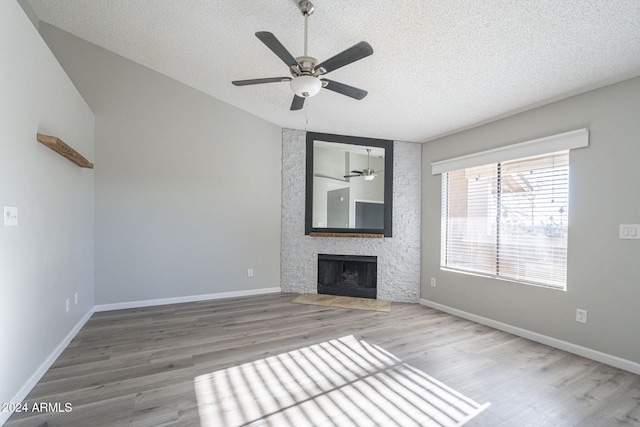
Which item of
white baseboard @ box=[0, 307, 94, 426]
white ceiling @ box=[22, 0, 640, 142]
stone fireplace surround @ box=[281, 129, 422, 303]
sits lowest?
white baseboard @ box=[0, 307, 94, 426]

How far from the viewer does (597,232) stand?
8.68 ft

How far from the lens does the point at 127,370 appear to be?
7.54 feet

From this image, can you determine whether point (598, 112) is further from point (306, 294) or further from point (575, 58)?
point (306, 294)

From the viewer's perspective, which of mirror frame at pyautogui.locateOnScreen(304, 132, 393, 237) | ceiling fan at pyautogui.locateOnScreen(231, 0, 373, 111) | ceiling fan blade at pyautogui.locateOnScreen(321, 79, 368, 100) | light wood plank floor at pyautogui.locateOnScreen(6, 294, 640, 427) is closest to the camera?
light wood plank floor at pyautogui.locateOnScreen(6, 294, 640, 427)

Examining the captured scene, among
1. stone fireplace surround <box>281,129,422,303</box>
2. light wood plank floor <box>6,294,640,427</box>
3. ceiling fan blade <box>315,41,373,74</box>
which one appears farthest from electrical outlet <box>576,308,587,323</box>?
ceiling fan blade <box>315,41,373,74</box>

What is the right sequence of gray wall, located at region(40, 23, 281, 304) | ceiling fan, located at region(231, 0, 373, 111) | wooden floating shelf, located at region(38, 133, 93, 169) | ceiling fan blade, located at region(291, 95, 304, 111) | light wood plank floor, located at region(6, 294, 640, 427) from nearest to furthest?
light wood plank floor, located at region(6, 294, 640, 427), ceiling fan, located at region(231, 0, 373, 111), wooden floating shelf, located at region(38, 133, 93, 169), ceiling fan blade, located at region(291, 95, 304, 111), gray wall, located at region(40, 23, 281, 304)

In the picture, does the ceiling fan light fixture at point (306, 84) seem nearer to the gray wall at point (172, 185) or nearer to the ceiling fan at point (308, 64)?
the ceiling fan at point (308, 64)

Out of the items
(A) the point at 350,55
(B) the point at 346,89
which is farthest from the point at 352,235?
(A) the point at 350,55

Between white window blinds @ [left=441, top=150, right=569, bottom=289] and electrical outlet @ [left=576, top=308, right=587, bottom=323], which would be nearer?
electrical outlet @ [left=576, top=308, right=587, bottom=323]

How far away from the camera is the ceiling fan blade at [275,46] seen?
1.87 m

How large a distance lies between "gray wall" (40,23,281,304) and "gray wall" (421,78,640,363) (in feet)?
11.5

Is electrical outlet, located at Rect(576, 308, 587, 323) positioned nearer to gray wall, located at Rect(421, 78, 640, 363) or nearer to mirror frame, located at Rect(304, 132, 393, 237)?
gray wall, located at Rect(421, 78, 640, 363)

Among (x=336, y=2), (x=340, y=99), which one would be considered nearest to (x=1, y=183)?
(x=336, y=2)

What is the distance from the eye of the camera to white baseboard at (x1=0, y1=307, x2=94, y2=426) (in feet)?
5.88
